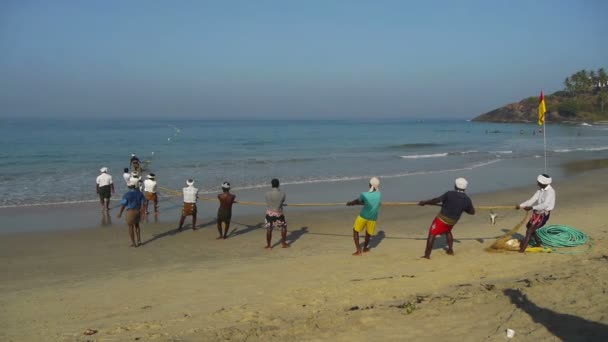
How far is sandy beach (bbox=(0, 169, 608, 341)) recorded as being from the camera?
216 inches

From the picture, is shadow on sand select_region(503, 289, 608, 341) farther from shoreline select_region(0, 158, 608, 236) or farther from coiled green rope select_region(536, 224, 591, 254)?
shoreline select_region(0, 158, 608, 236)

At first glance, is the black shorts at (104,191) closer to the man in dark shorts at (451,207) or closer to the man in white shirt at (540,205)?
the man in dark shorts at (451,207)

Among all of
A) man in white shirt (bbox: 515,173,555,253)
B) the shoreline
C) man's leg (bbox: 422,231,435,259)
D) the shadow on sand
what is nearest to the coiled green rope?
man in white shirt (bbox: 515,173,555,253)

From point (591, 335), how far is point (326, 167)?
22.2m

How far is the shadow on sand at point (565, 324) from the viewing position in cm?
500

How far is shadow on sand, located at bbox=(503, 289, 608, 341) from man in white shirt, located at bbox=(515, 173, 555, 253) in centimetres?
277

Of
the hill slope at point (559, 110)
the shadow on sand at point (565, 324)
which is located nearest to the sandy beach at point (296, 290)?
the shadow on sand at point (565, 324)

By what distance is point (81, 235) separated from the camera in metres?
11.8

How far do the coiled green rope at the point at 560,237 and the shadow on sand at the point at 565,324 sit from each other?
128 inches

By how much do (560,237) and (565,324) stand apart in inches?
159

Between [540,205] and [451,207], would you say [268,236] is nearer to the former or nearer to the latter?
[451,207]

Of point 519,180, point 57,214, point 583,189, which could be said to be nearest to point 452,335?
point 57,214

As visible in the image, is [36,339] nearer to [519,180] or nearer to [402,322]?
[402,322]

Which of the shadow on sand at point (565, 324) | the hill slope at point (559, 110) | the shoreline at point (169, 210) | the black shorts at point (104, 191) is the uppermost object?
the hill slope at point (559, 110)
